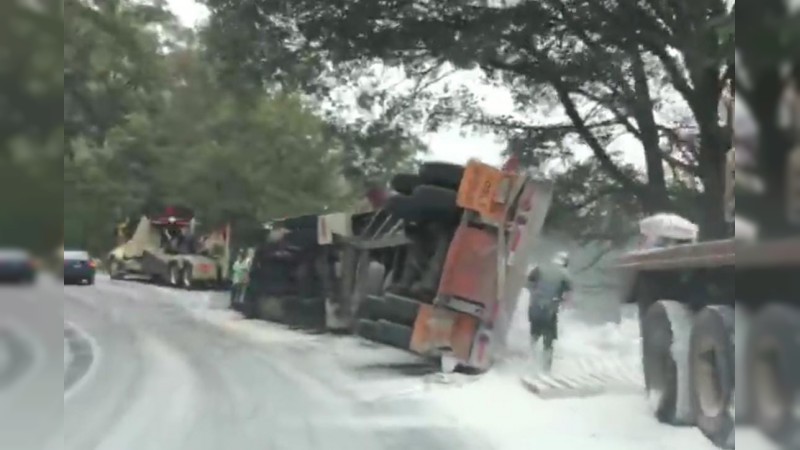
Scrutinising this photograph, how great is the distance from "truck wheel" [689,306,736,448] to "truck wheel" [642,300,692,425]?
0.07ft

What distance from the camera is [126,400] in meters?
2.26

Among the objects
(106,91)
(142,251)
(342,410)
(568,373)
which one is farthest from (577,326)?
(106,91)

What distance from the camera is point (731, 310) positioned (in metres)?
2.21

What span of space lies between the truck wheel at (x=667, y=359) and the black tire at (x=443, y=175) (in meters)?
0.48

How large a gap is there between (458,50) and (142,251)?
748mm

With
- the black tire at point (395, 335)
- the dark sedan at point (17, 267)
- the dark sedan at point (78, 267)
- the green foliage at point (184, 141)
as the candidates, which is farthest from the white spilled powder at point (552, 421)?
the dark sedan at point (17, 267)

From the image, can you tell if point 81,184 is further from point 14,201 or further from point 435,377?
point 435,377

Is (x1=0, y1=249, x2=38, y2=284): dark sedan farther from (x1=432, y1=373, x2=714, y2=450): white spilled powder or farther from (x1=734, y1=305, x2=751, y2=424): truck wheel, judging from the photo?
(x1=734, y1=305, x2=751, y2=424): truck wheel

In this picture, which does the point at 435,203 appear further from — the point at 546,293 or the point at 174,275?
the point at 174,275

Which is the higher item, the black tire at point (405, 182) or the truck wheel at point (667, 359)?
the black tire at point (405, 182)

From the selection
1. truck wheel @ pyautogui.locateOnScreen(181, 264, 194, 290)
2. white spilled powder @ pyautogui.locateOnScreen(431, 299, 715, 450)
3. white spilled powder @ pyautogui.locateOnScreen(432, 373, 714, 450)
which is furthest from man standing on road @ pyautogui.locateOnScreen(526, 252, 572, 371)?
truck wheel @ pyautogui.locateOnScreen(181, 264, 194, 290)

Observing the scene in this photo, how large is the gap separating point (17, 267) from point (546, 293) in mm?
1018

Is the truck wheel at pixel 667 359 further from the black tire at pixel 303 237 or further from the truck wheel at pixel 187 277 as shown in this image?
the truck wheel at pixel 187 277

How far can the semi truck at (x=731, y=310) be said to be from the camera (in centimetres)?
212
